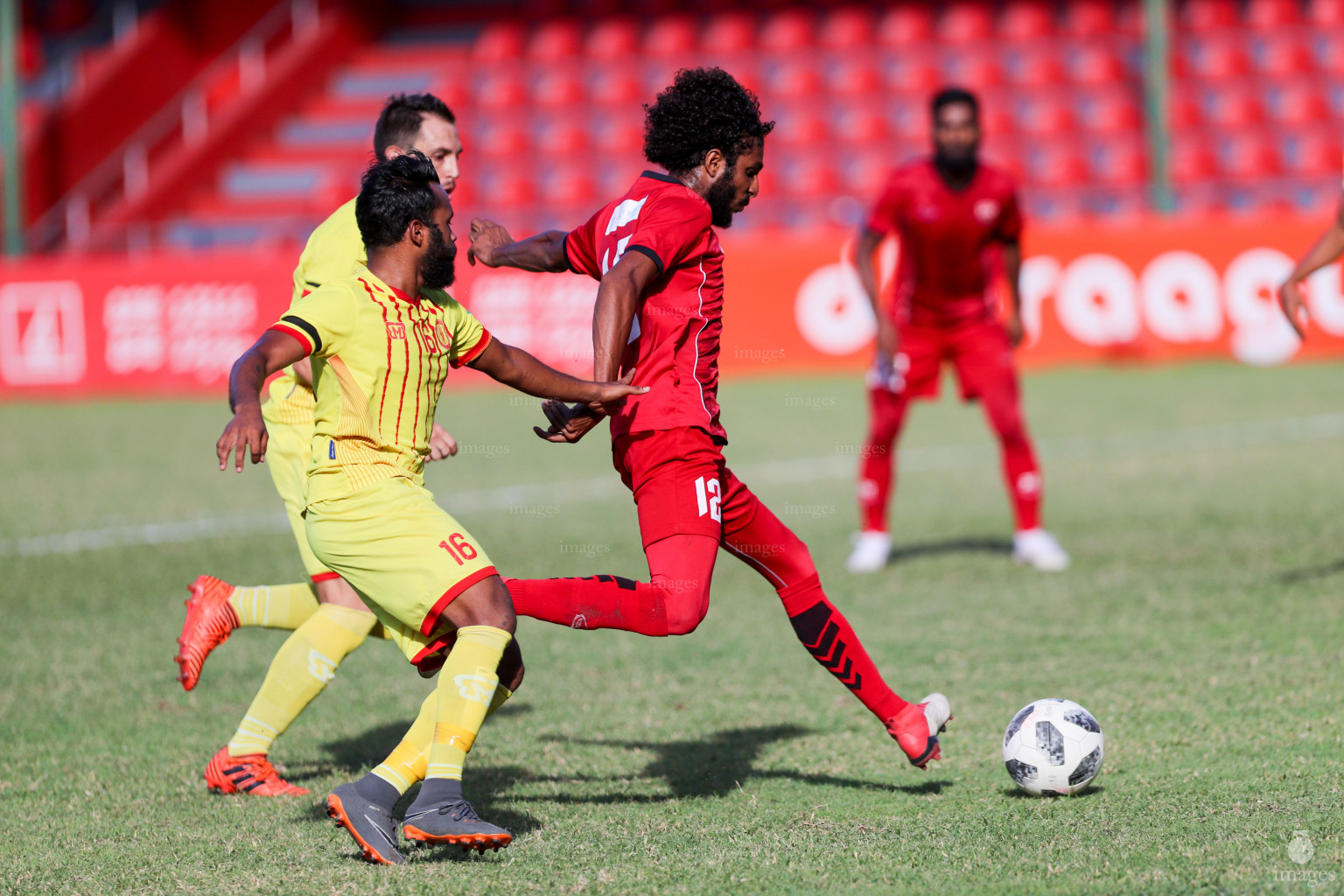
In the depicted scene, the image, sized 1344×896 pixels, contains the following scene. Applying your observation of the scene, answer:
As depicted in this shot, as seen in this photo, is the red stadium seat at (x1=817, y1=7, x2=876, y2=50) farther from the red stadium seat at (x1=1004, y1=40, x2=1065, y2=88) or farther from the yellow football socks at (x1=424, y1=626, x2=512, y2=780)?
the yellow football socks at (x1=424, y1=626, x2=512, y2=780)

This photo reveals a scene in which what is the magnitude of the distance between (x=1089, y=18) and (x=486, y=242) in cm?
2065

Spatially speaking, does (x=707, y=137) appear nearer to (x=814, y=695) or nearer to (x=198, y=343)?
(x=814, y=695)

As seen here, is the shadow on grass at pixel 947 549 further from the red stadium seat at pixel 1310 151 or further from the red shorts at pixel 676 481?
the red stadium seat at pixel 1310 151

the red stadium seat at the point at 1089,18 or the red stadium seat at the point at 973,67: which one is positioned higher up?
the red stadium seat at the point at 1089,18

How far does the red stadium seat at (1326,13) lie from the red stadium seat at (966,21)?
188 inches

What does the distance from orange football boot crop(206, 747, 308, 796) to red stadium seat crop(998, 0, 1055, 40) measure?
68.6ft

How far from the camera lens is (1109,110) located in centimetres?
2172

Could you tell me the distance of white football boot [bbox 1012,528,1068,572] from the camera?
7328 mm

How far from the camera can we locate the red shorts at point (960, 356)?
740 cm

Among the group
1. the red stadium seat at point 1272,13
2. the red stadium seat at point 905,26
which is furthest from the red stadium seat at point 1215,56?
the red stadium seat at point 905,26

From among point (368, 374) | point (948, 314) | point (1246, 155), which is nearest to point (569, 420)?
point (368, 374)

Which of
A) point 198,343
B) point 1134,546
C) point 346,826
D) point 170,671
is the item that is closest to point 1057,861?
point 346,826

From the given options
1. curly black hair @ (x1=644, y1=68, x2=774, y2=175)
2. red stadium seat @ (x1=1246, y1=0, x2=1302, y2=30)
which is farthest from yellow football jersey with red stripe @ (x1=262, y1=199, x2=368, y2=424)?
red stadium seat @ (x1=1246, y1=0, x2=1302, y2=30)

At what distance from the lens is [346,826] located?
11.2ft
